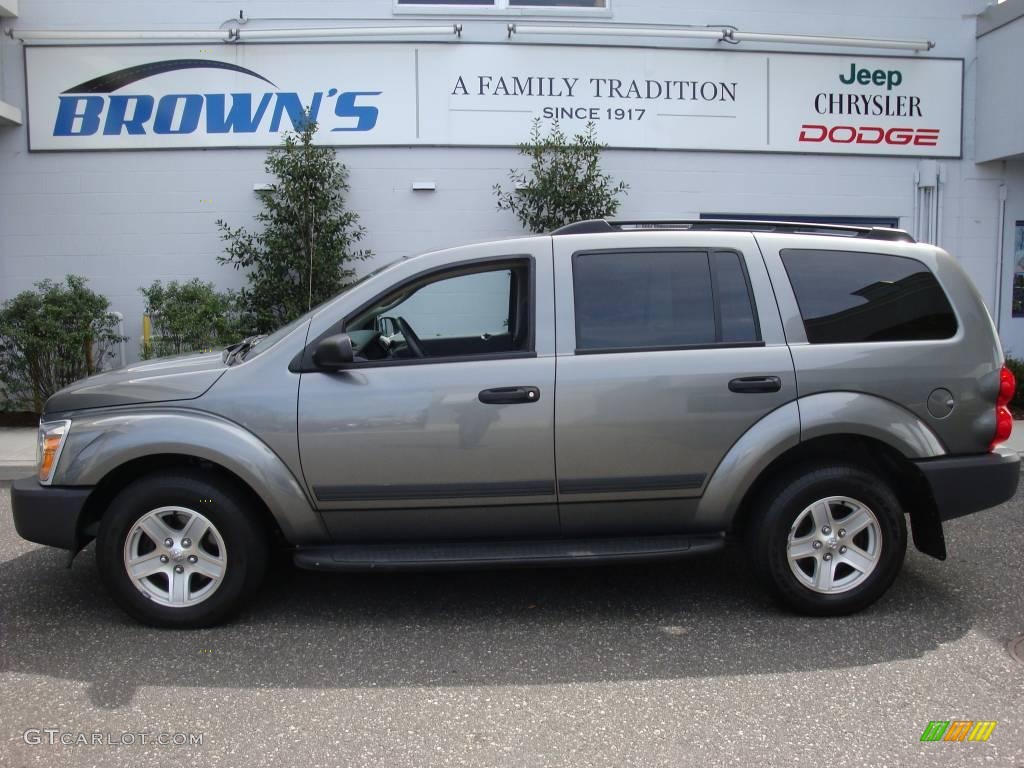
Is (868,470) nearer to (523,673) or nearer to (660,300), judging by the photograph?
(660,300)

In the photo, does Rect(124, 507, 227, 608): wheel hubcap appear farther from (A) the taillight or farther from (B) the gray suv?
(A) the taillight

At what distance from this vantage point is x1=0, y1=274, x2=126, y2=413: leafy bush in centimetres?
888

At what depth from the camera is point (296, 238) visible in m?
9.28

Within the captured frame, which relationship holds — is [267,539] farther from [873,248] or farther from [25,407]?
Result: [25,407]

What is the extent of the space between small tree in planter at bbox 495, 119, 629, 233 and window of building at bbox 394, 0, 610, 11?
139 cm

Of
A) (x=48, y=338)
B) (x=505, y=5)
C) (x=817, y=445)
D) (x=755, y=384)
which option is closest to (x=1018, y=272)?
(x=505, y=5)

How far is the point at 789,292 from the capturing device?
423cm

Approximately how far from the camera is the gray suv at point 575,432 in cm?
400

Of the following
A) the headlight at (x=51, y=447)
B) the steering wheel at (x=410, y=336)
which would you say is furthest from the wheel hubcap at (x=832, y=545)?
the headlight at (x=51, y=447)

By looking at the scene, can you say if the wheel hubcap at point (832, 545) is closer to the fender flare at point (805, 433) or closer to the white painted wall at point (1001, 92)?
the fender flare at point (805, 433)

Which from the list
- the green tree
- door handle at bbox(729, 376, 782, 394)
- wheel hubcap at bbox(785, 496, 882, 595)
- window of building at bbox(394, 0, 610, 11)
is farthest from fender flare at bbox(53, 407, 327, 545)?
window of building at bbox(394, 0, 610, 11)

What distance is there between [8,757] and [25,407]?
7.41 m

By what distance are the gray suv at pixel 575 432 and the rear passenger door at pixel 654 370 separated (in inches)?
0.4

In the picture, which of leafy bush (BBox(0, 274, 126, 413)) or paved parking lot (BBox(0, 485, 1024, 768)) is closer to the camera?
paved parking lot (BBox(0, 485, 1024, 768))
